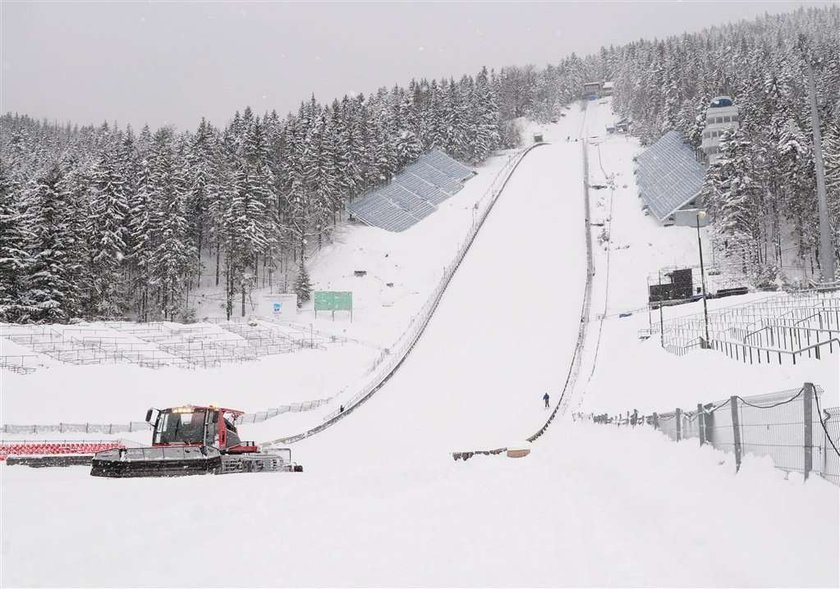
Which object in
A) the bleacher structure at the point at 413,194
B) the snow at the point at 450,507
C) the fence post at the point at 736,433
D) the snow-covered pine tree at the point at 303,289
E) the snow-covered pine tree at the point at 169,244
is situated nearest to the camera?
the snow at the point at 450,507

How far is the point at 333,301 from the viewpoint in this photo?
60.7 m

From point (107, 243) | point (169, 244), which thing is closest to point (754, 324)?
point (169, 244)

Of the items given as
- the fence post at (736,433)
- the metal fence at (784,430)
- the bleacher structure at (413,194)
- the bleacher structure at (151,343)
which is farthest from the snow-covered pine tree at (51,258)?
the fence post at (736,433)

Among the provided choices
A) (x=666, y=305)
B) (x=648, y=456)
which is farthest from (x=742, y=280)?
(x=648, y=456)

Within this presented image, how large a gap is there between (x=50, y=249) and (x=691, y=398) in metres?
46.5

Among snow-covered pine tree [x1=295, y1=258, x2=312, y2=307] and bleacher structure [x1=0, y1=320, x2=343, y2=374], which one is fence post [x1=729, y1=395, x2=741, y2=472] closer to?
bleacher structure [x1=0, y1=320, x2=343, y2=374]

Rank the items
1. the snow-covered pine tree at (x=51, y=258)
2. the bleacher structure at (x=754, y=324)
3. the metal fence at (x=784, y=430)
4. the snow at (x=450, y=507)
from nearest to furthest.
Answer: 1. the snow at (x=450, y=507)
2. the metal fence at (x=784, y=430)
3. the bleacher structure at (x=754, y=324)
4. the snow-covered pine tree at (x=51, y=258)

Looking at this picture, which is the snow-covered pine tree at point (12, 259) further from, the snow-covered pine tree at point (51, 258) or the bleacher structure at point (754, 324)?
the bleacher structure at point (754, 324)

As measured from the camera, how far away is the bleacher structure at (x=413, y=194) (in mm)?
87250

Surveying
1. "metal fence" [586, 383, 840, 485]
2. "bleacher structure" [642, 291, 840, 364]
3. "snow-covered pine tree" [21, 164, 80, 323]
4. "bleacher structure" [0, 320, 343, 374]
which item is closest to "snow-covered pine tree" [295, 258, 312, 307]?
"bleacher structure" [0, 320, 343, 374]

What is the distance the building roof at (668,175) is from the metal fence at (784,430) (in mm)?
69106

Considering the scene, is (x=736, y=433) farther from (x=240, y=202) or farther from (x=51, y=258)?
(x=240, y=202)

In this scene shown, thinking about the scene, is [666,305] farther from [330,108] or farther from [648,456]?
[330,108]

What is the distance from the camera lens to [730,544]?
319 inches
